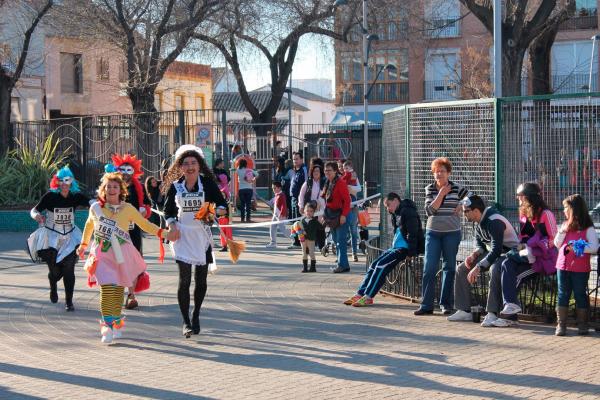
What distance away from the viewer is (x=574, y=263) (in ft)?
29.5

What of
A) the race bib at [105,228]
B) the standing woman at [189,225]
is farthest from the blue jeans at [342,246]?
the race bib at [105,228]

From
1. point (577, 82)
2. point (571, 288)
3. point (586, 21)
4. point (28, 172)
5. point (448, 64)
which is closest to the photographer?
point (571, 288)

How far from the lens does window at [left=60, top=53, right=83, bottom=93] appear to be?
4409 cm

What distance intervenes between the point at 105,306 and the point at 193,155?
1684 millimetres

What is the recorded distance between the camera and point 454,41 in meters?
52.5

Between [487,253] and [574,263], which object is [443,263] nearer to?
[487,253]

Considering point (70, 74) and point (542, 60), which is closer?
point (542, 60)

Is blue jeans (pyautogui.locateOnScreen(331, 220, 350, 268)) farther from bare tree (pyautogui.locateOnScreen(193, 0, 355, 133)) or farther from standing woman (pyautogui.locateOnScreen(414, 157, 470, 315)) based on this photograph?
bare tree (pyautogui.locateOnScreen(193, 0, 355, 133))

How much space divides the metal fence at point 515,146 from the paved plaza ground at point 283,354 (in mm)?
1203

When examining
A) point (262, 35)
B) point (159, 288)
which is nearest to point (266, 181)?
point (262, 35)

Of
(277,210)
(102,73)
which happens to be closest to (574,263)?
(277,210)

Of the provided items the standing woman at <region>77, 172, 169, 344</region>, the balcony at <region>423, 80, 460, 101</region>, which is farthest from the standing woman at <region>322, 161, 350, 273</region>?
the balcony at <region>423, 80, 460, 101</region>

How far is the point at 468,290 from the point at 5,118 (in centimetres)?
2071

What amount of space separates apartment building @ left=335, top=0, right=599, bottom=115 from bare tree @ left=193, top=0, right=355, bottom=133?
82.5 inches
